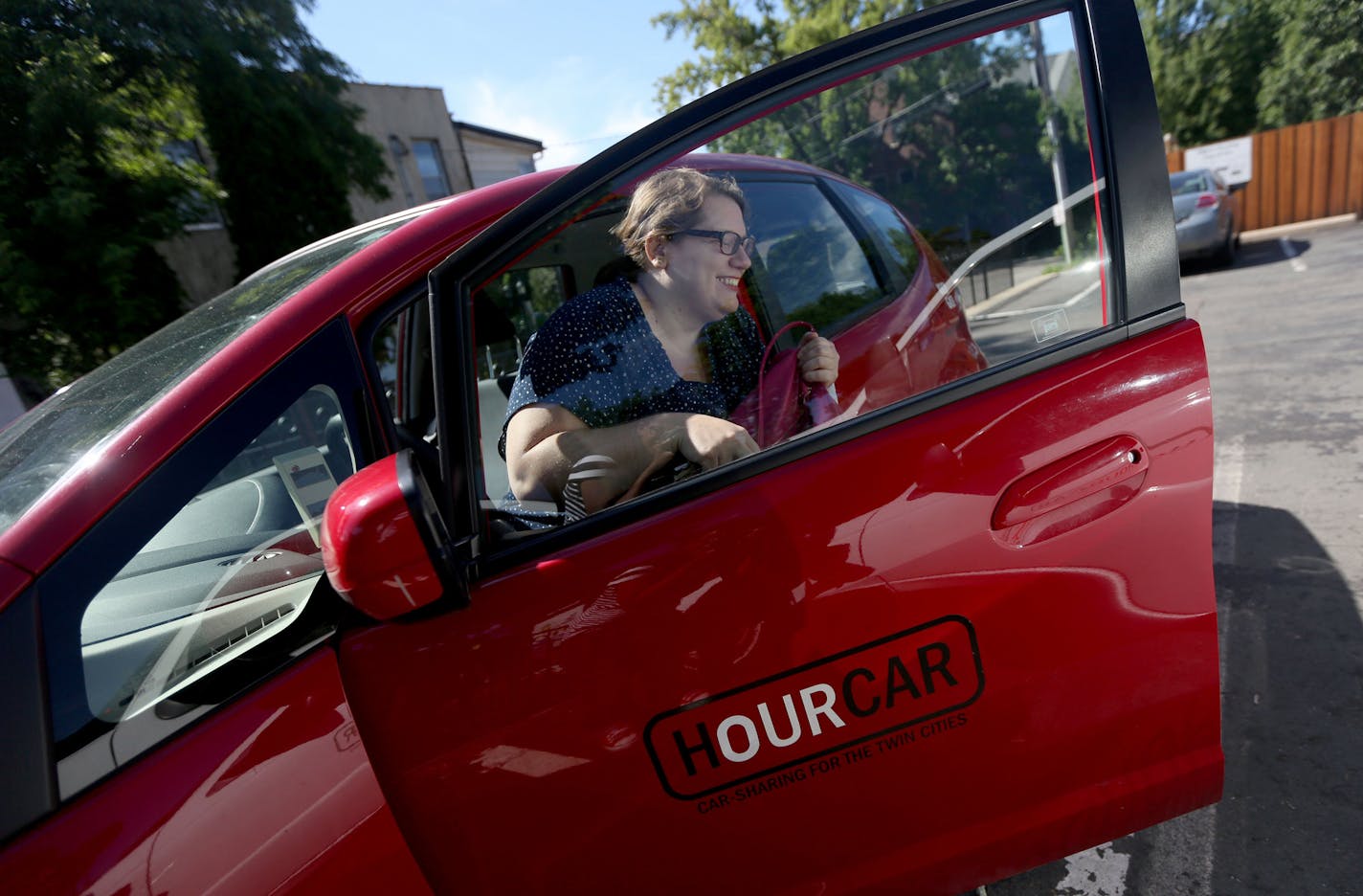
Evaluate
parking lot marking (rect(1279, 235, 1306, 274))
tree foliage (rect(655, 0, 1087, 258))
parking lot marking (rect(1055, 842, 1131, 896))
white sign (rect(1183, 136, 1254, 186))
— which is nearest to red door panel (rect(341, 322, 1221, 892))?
tree foliage (rect(655, 0, 1087, 258))

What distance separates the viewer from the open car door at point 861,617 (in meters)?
1.13

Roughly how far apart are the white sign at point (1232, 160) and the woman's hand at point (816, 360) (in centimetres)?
1718

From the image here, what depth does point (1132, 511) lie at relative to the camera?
1177mm

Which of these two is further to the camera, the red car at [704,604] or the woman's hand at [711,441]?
the woman's hand at [711,441]

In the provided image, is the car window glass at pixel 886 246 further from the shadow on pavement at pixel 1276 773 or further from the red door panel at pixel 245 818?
the shadow on pavement at pixel 1276 773

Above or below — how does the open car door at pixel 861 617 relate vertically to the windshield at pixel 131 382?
below

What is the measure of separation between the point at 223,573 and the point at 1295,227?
58.8 ft

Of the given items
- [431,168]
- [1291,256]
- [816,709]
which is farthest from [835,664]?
[431,168]

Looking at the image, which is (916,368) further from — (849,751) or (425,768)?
(425,768)

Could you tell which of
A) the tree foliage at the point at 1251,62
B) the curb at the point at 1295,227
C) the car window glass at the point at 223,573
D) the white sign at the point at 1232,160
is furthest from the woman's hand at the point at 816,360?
the tree foliage at the point at 1251,62

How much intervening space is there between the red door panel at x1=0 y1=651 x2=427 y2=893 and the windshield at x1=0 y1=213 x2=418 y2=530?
1.41ft

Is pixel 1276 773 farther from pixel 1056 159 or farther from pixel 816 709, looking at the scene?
pixel 1056 159

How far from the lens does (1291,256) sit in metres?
10.3

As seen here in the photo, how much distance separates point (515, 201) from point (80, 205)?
7981mm
